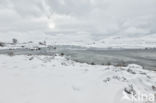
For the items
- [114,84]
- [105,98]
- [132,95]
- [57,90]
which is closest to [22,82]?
[57,90]

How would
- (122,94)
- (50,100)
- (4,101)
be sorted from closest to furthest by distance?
1. (4,101)
2. (50,100)
3. (122,94)

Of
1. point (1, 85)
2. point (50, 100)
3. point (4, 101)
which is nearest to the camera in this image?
point (4, 101)

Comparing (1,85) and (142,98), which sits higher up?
(1,85)

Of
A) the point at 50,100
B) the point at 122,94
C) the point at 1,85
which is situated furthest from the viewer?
the point at 1,85

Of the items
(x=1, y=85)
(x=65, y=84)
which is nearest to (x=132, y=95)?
(x=65, y=84)

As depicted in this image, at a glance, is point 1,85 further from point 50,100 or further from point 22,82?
point 50,100

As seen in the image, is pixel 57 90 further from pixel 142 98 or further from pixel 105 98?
pixel 142 98

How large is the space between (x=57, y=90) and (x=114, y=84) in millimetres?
2343

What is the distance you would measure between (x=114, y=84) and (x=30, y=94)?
3.22 meters

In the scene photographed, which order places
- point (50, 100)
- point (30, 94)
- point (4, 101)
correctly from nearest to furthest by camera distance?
point (4, 101) → point (50, 100) → point (30, 94)

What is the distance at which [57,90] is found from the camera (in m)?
3.92

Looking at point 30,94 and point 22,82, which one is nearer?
point 30,94

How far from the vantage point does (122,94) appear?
3.75 meters

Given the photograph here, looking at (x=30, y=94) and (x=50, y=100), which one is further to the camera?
(x=30, y=94)
